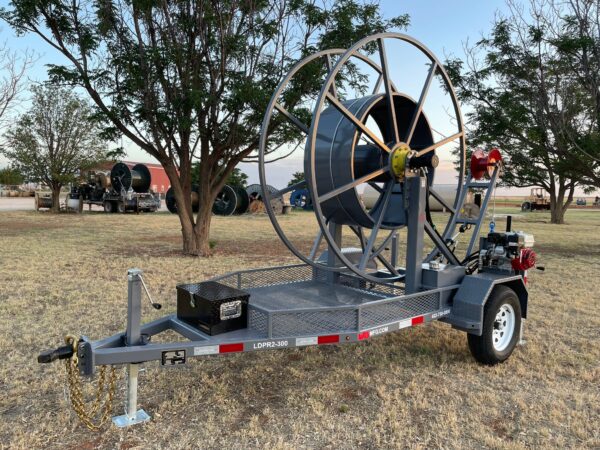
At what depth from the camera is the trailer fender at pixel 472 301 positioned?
189 inches

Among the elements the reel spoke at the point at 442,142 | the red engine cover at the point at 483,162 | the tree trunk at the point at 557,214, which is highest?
the reel spoke at the point at 442,142

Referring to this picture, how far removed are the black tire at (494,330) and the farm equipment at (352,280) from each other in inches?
0.6

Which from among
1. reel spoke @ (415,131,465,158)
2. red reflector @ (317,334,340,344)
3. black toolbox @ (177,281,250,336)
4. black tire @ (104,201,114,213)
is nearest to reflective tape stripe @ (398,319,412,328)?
red reflector @ (317,334,340,344)

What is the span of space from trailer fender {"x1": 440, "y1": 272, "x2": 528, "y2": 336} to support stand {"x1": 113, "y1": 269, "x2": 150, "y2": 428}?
3037mm

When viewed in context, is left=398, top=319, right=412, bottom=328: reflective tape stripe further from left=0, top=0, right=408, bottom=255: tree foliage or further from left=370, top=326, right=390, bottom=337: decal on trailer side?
left=0, top=0, right=408, bottom=255: tree foliage

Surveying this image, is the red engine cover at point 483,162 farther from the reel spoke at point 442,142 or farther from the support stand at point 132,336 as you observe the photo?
the support stand at point 132,336

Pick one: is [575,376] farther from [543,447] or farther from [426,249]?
[426,249]

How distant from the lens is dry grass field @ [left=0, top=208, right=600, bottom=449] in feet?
12.0

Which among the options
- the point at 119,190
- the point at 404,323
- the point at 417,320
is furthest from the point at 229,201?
the point at 404,323

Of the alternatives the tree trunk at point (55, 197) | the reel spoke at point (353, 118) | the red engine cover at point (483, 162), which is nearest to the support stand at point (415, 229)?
the reel spoke at point (353, 118)

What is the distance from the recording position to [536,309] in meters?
7.57

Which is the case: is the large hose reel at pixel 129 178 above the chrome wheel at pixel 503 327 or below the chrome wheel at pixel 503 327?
above

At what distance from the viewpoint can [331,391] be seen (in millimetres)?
4438

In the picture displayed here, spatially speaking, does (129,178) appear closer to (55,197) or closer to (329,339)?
(55,197)
